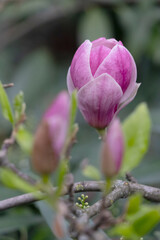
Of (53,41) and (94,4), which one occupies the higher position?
(94,4)

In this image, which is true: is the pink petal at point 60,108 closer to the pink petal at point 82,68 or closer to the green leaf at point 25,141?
the green leaf at point 25,141

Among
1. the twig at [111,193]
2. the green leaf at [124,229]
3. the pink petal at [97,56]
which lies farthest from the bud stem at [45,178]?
the pink petal at [97,56]

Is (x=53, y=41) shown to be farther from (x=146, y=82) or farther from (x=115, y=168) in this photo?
(x=115, y=168)

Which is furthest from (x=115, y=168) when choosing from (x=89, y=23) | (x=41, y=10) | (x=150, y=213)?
(x=41, y=10)

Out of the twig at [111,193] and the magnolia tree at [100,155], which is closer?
the magnolia tree at [100,155]

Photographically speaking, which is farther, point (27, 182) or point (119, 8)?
point (119, 8)

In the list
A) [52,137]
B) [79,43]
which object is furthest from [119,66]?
[79,43]
